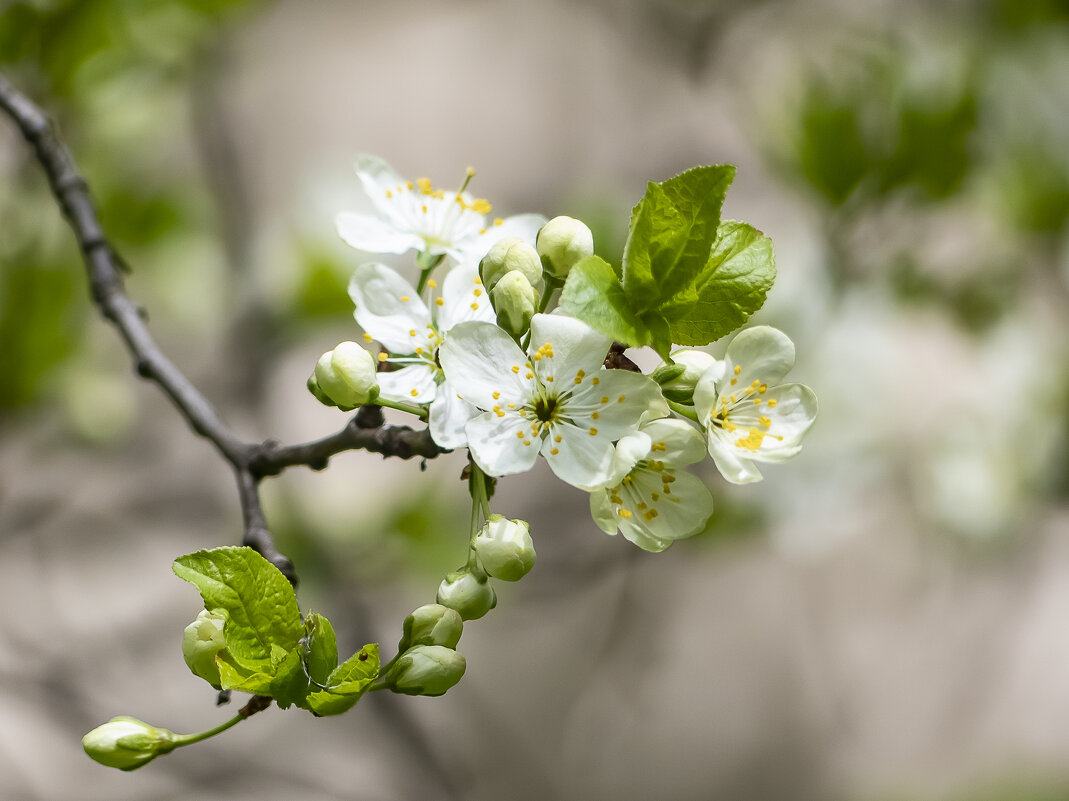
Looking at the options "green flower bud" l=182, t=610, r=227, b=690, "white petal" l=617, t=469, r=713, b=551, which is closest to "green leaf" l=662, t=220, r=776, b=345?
"white petal" l=617, t=469, r=713, b=551

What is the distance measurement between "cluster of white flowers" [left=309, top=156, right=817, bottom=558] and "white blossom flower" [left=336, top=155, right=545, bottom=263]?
5 cm

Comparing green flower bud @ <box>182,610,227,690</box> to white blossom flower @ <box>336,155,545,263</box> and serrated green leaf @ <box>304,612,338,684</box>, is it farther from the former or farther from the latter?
white blossom flower @ <box>336,155,545,263</box>

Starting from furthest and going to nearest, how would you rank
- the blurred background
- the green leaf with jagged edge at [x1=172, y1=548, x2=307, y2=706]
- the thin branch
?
the blurred background, the thin branch, the green leaf with jagged edge at [x1=172, y1=548, x2=307, y2=706]

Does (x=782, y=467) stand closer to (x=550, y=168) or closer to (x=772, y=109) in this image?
(x=772, y=109)

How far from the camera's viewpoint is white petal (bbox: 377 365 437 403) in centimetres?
55

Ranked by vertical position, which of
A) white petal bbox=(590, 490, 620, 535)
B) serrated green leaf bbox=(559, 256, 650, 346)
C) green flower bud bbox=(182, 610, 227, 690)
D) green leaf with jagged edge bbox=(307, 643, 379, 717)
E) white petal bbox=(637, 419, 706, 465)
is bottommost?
green leaf with jagged edge bbox=(307, 643, 379, 717)

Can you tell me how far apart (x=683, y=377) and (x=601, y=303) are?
8 centimetres

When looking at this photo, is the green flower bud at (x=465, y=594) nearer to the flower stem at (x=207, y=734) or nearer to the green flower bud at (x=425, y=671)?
the green flower bud at (x=425, y=671)

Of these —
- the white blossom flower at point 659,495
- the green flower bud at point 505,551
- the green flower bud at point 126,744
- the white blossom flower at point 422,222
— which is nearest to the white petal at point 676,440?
the white blossom flower at point 659,495

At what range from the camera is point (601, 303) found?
484 mm

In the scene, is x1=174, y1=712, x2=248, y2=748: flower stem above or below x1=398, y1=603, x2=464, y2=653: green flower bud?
below

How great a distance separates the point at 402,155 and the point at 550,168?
44 cm

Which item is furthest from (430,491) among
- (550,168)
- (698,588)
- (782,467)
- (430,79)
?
(430,79)

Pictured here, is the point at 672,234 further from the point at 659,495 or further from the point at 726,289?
the point at 659,495
